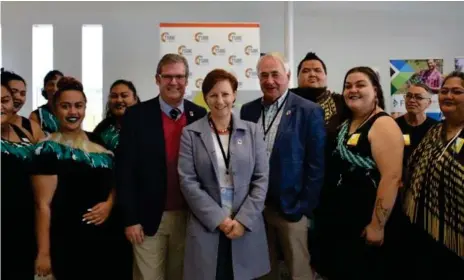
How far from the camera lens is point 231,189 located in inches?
89.8

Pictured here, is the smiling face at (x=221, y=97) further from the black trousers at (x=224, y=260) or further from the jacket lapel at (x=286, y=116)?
the black trousers at (x=224, y=260)

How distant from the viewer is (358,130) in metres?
2.41

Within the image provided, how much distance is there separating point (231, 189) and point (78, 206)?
2.70 ft

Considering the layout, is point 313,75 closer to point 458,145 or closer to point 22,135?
point 458,145

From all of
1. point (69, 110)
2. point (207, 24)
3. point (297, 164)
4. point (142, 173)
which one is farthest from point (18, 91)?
point (207, 24)

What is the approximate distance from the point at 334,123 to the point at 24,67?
4.36m

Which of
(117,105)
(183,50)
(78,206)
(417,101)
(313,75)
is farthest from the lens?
(183,50)

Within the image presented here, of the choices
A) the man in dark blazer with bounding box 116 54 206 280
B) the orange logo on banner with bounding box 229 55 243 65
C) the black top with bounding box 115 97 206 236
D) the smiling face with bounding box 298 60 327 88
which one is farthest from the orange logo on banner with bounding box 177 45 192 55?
the black top with bounding box 115 97 206 236

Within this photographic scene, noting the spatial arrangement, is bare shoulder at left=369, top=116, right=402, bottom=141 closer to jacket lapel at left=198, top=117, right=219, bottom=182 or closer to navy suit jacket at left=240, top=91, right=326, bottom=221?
navy suit jacket at left=240, top=91, right=326, bottom=221

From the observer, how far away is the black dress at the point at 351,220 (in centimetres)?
238

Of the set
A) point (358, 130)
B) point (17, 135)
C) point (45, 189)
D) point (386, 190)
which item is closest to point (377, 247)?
point (386, 190)

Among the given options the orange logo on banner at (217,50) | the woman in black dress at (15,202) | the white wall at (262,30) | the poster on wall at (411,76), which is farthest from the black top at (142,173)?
the poster on wall at (411,76)

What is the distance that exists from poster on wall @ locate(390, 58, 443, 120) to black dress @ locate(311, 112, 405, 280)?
386 centimetres

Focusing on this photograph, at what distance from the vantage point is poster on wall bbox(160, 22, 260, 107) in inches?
186
